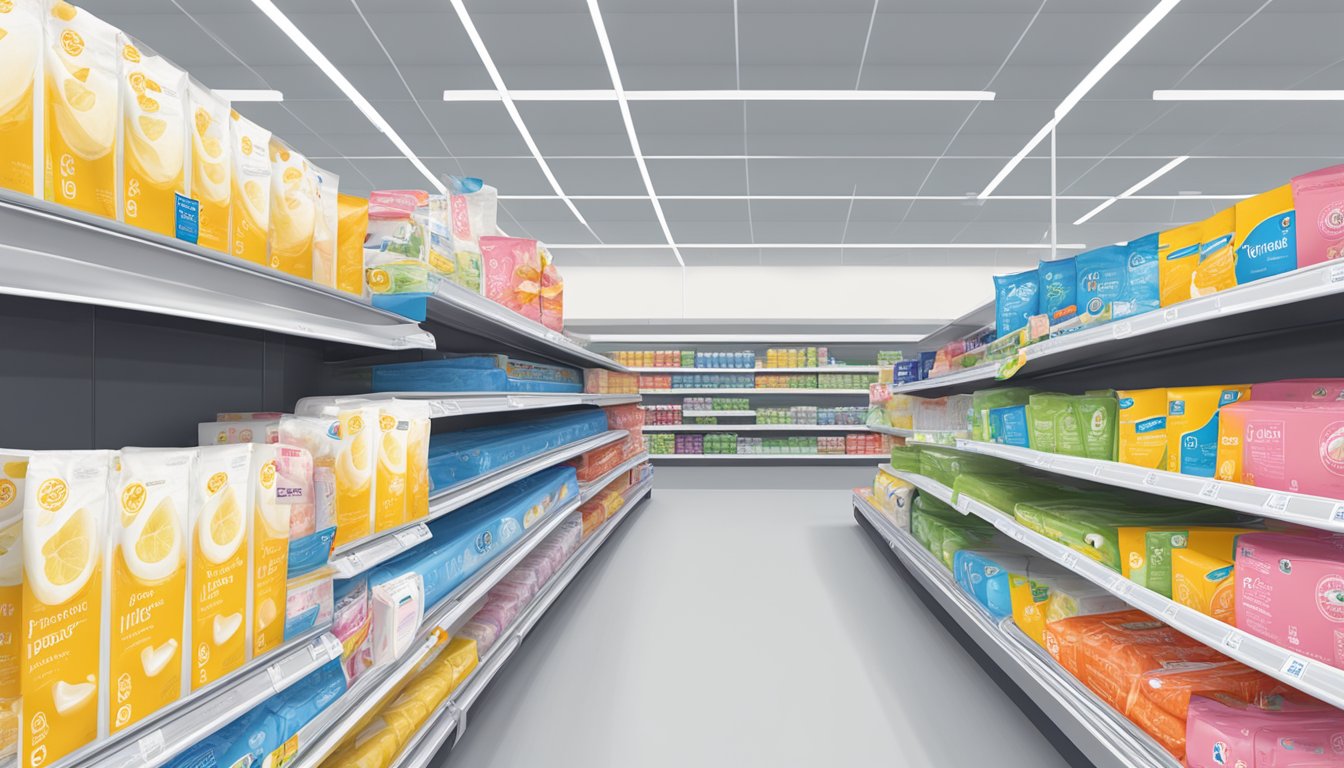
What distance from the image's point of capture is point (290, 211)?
116 centimetres

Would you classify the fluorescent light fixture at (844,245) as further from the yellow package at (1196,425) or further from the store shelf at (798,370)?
the yellow package at (1196,425)

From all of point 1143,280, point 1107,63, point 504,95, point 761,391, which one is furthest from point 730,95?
point 1143,280

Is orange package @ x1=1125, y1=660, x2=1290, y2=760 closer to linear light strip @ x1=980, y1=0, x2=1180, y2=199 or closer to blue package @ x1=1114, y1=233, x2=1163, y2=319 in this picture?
blue package @ x1=1114, y1=233, x2=1163, y2=319

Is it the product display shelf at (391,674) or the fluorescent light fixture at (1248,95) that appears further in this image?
the fluorescent light fixture at (1248,95)

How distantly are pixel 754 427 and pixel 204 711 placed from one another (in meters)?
6.59

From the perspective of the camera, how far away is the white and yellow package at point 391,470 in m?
1.34

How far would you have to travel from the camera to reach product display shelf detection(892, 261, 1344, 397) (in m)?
1.03

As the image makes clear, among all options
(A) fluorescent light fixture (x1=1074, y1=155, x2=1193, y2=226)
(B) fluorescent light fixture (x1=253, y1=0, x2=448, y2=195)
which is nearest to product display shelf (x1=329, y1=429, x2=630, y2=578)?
(B) fluorescent light fixture (x1=253, y1=0, x2=448, y2=195)

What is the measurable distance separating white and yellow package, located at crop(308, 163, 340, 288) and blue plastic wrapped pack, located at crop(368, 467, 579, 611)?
75cm

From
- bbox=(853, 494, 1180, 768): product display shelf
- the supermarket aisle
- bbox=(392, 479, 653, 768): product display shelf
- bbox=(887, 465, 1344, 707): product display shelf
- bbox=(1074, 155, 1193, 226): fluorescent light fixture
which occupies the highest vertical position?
bbox=(1074, 155, 1193, 226): fluorescent light fixture

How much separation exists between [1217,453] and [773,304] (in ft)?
28.2

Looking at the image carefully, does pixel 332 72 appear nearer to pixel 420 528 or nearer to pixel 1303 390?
pixel 420 528

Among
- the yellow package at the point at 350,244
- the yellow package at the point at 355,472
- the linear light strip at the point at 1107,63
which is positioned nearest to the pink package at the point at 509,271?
the yellow package at the point at 350,244

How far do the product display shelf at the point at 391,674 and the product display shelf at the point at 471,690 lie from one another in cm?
17
